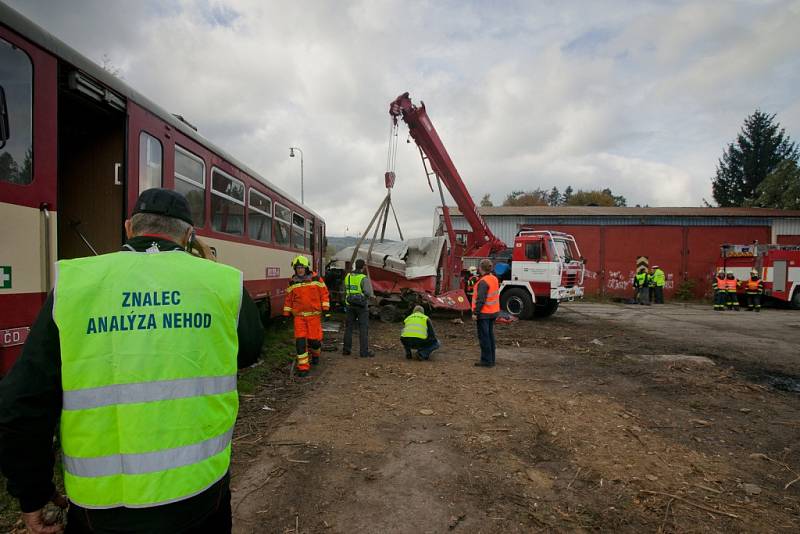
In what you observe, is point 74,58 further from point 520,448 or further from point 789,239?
point 789,239

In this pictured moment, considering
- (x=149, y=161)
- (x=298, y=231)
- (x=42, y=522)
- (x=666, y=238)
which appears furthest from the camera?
(x=666, y=238)

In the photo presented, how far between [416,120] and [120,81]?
843 cm

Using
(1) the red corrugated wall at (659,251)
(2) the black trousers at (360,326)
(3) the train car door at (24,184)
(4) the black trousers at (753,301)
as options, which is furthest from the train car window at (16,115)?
(1) the red corrugated wall at (659,251)

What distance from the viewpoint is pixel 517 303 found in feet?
43.4

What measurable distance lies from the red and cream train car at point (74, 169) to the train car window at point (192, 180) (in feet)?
0.05

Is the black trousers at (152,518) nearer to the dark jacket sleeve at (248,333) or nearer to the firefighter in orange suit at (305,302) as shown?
the dark jacket sleeve at (248,333)

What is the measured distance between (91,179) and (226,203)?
99.1 inches

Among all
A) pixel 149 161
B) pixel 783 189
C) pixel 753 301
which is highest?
pixel 783 189

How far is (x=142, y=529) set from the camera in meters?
1.40

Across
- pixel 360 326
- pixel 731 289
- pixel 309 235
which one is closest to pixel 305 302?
pixel 360 326

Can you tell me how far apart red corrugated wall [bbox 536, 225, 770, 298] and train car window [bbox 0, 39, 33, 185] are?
2330 centimetres

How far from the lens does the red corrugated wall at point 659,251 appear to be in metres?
22.8

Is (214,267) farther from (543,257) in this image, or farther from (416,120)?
(543,257)

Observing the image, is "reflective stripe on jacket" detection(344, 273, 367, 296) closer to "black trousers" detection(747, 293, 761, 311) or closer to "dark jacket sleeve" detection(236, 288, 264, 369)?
"dark jacket sleeve" detection(236, 288, 264, 369)
